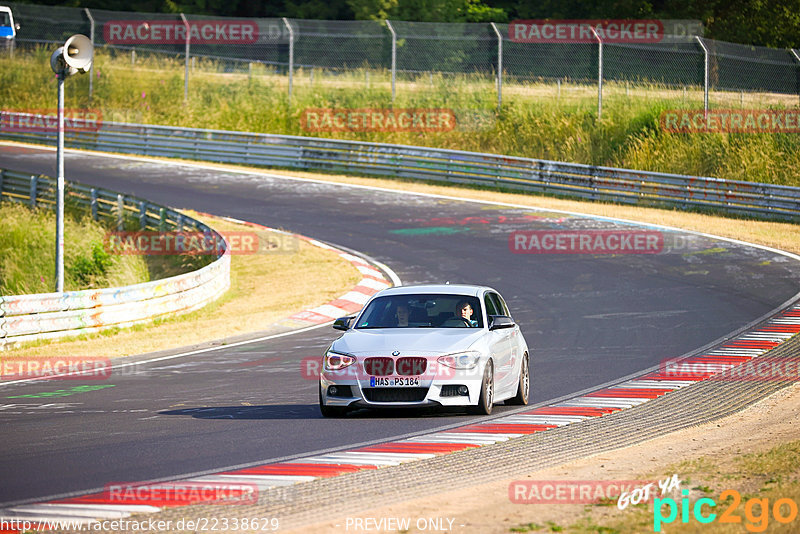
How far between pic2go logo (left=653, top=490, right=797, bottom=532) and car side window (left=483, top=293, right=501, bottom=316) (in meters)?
5.03

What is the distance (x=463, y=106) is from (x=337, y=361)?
101 ft

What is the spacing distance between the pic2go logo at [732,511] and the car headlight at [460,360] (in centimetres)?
379

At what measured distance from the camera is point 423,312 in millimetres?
11805

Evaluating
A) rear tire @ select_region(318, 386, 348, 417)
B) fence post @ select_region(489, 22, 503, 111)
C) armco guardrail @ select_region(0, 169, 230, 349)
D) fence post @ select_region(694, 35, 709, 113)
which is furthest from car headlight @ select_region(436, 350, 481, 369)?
fence post @ select_region(489, 22, 503, 111)

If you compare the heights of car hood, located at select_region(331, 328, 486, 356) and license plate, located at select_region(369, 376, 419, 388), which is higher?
car hood, located at select_region(331, 328, 486, 356)

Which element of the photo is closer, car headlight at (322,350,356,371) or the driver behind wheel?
car headlight at (322,350,356,371)

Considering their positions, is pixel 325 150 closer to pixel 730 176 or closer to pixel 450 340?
pixel 730 176

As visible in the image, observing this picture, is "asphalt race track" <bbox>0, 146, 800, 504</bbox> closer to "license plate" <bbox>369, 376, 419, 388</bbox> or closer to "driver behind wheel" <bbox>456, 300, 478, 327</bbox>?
"license plate" <bbox>369, 376, 419, 388</bbox>

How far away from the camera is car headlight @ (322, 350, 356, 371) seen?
10836 millimetres

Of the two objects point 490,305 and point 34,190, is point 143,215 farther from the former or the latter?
point 490,305

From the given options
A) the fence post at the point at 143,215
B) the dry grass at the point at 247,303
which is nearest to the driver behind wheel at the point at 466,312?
the dry grass at the point at 247,303

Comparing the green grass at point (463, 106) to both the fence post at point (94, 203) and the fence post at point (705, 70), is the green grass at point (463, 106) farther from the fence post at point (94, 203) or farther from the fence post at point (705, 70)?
the fence post at point (94, 203)

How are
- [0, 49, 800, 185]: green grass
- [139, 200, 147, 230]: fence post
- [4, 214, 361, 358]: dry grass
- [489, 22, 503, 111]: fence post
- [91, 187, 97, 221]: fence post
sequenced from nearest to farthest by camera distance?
[4, 214, 361, 358]: dry grass → [139, 200, 147, 230]: fence post → [91, 187, 97, 221]: fence post → [0, 49, 800, 185]: green grass → [489, 22, 503, 111]: fence post

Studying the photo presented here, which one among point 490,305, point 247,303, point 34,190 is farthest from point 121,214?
point 490,305
